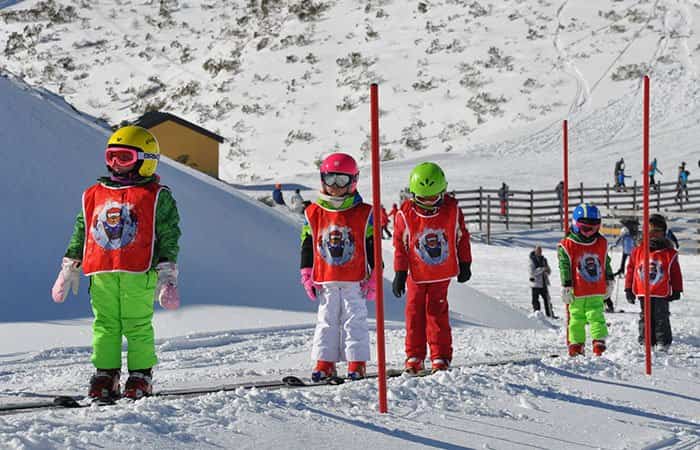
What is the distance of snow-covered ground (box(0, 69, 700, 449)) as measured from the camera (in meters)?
3.88

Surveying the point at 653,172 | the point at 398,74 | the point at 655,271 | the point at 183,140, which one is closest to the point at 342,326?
the point at 655,271

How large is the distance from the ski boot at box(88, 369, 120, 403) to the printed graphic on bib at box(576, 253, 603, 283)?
463 cm

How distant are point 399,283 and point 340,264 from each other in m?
0.57

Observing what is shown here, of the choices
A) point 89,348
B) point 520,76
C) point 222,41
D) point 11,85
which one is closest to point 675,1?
point 520,76

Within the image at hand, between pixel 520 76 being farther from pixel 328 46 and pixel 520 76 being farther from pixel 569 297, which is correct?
pixel 569 297

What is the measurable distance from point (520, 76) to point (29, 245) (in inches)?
1700

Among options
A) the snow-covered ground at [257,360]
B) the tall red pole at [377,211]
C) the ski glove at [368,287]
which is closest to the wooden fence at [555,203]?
the snow-covered ground at [257,360]

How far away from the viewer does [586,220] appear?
807cm

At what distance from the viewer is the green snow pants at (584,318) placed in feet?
26.8

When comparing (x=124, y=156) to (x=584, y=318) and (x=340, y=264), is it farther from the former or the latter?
(x=584, y=318)

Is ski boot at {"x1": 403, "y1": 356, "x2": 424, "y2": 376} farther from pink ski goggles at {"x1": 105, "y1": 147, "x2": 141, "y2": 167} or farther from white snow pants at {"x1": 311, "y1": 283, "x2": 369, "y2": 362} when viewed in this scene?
pink ski goggles at {"x1": 105, "y1": 147, "x2": 141, "y2": 167}

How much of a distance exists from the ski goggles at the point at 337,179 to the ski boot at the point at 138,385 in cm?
177

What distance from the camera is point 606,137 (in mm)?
42438

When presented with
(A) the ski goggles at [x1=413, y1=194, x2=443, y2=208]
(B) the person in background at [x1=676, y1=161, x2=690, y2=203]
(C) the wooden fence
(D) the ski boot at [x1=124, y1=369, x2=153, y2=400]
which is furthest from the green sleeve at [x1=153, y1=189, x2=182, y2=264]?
(B) the person in background at [x1=676, y1=161, x2=690, y2=203]
